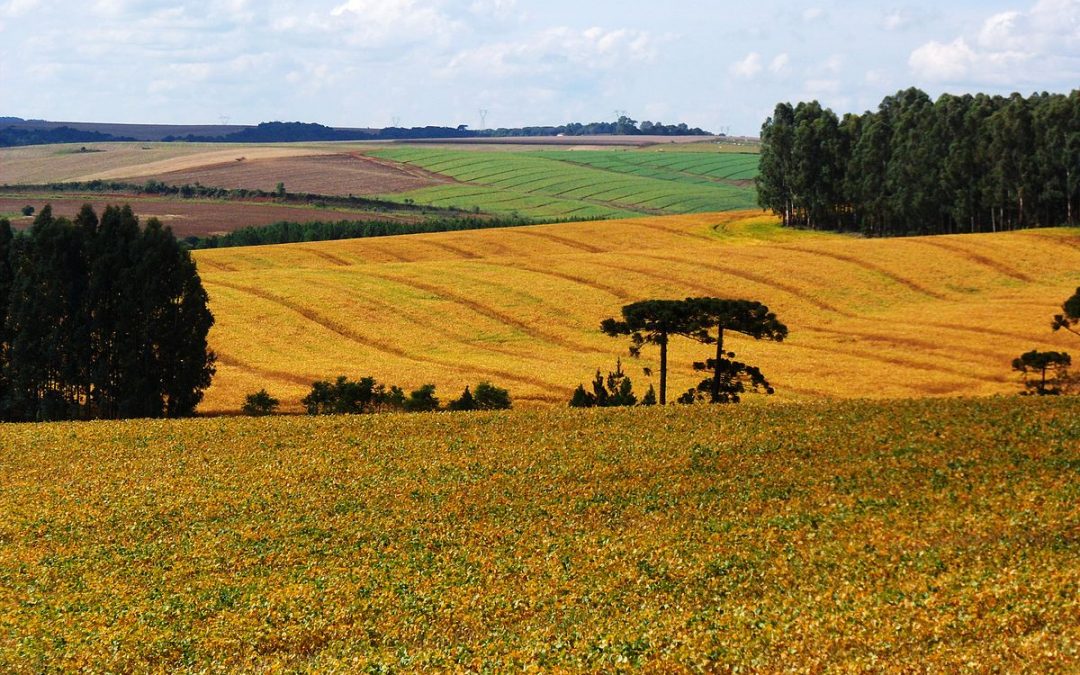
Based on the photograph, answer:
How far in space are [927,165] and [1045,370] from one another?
8369cm

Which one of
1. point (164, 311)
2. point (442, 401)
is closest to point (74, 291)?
point (164, 311)

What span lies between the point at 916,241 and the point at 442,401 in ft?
237

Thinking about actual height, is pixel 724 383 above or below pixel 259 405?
above

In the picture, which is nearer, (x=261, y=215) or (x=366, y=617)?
(x=366, y=617)

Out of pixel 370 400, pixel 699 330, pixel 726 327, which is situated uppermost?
pixel 726 327

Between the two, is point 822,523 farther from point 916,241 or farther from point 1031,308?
point 916,241

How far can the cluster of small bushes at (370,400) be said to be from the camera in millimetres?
62812

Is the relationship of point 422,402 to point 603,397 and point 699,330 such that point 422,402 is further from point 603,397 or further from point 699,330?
point 699,330

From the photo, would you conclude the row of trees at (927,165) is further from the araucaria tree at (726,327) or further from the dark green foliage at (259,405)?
the dark green foliage at (259,405)

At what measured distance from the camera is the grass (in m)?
26.4

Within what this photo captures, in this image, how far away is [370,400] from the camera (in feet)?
213

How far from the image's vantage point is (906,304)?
3954 inches

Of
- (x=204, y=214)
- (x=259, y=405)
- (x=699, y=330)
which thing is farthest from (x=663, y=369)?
(x=204, y=214)

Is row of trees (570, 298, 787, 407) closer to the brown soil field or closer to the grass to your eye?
the grass
